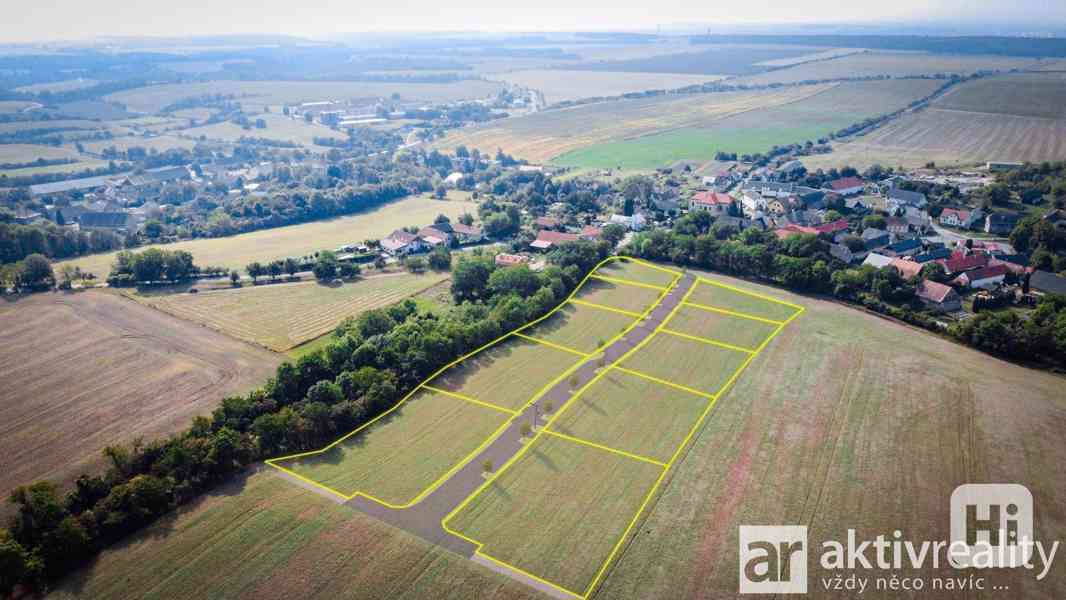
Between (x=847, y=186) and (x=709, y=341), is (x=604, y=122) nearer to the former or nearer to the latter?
(x=847, y=186)

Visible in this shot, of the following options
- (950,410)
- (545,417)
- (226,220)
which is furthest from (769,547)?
(226,220)

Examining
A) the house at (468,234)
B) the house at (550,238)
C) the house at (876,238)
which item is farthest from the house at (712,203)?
the house at (468,234)

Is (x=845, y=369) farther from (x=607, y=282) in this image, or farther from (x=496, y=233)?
(x=496, y=233)

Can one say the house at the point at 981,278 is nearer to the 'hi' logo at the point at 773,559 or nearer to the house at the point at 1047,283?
the house at the point at 1047,283

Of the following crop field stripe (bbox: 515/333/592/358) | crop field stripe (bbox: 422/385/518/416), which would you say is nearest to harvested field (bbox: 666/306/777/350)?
crop field stripe (bbox: 515/333/592/358)

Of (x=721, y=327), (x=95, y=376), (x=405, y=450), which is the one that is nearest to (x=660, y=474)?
(x=405, y=450)
